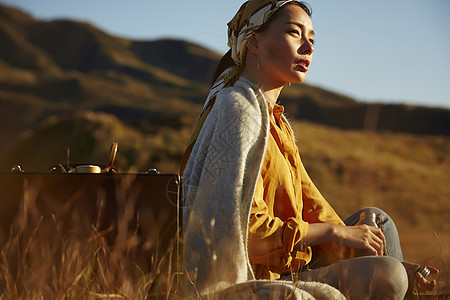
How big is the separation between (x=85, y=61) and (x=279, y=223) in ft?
396

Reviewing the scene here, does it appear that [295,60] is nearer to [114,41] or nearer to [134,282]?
[134,282]

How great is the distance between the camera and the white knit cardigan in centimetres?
219

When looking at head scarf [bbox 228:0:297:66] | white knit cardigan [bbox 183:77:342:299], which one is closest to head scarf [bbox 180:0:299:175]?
head scarf [bbox 228:0:297:66]

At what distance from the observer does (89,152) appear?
69.2ft

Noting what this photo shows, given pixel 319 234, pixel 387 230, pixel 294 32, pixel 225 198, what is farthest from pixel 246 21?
pixel 387 230

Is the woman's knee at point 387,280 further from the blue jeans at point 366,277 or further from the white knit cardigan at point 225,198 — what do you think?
the white knit cardigan at point 225,198

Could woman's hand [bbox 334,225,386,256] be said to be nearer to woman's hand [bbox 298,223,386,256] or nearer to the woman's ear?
woman's hand [bbox 298,223,386,256]

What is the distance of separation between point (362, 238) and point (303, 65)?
82 cm

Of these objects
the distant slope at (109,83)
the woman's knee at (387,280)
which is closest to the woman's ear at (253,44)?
the woman's knee at (387,280)

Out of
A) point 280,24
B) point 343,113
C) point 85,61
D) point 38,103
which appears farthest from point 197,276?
point 85,61

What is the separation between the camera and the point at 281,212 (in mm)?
2408

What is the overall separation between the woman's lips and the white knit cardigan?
287mm

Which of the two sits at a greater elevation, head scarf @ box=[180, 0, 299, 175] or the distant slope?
the distant slope

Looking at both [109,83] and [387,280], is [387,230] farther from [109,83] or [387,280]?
[109,83]
